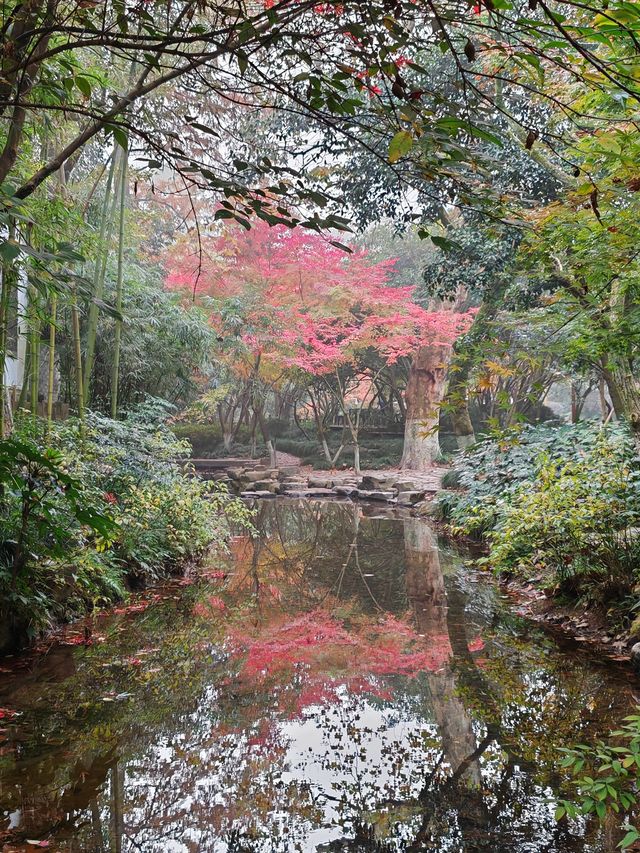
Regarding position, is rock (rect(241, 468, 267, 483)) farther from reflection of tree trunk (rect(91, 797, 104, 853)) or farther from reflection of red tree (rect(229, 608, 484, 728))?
reflection of tree trunk (rect(91, 797, 104, 853))

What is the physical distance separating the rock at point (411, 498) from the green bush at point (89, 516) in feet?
19.8

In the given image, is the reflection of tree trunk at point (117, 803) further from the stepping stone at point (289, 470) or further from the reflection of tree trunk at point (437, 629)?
the stepping stone at point (289, 470)

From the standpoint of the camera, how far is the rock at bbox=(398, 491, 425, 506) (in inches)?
511

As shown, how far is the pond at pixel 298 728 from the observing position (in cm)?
229

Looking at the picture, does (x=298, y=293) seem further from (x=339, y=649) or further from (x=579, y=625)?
(x=339, y=649)

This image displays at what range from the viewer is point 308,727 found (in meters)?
3.16

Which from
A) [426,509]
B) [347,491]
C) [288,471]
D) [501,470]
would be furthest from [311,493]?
[501,470]

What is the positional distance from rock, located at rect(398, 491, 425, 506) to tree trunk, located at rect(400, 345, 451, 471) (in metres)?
3.25

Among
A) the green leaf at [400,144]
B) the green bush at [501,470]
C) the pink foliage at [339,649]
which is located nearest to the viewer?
the green leaf at [400,144]

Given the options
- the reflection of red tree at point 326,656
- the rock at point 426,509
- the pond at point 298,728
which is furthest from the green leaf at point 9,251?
the rock at point 426,509

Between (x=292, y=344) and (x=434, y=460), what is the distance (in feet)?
17.1

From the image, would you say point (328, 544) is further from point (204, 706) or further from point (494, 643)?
point (204, 706)

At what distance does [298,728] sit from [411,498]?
1007 centimetres

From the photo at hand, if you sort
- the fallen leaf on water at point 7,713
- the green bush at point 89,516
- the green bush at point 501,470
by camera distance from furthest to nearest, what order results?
the green bush at point 501,470, the green bush at point 89,516, the fallen leaf on water at point 7,713
